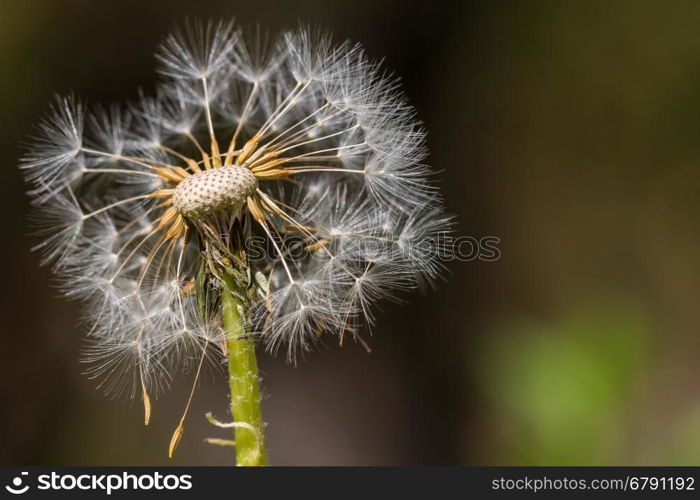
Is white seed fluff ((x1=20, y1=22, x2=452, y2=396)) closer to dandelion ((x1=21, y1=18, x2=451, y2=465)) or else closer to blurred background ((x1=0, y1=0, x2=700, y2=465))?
dandelion ((x1=21, y1=18, x2=451, y2=465))

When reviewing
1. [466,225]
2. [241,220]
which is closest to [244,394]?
[241,220]

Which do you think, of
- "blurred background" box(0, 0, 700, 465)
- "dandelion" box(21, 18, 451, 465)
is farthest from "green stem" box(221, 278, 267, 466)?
"blurred background" box(0, 0, 700, 465)

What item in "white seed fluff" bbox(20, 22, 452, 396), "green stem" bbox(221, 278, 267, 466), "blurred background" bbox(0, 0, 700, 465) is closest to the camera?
"green stem" bbox(221, 278, 267, 466)

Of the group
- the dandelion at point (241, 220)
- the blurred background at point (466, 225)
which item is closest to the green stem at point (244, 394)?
the dandelion at point (241, 220)

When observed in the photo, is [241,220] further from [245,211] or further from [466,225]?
[466,225]

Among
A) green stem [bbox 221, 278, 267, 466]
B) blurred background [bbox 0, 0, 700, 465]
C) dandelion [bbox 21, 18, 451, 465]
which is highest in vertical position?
blurred background [bbox 0, 0, 700, 465]
